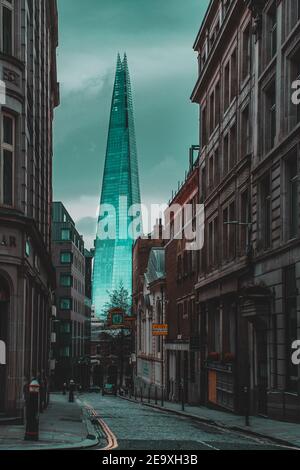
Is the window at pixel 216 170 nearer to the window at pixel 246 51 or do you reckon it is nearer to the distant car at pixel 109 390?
the window at pixel 246 51

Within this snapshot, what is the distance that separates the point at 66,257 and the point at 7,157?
344 ft

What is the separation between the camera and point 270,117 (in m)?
35.2

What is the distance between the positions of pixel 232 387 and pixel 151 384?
43619mm

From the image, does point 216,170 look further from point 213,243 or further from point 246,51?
point 246,51

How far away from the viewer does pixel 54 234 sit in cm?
13512

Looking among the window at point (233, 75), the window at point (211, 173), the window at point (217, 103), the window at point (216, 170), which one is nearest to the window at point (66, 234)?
the window at point (211, 173)

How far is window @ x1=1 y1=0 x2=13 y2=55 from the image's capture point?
91.3ft

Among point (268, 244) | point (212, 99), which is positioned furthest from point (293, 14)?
point (212, 99)

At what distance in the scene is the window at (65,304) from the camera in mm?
128250

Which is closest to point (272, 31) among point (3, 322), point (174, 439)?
point (3, 322)

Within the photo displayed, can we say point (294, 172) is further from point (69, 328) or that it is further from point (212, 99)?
point (69, 328)

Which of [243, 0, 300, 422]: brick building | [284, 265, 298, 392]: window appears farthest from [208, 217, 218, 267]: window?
[284, 265, 298, 392]: window

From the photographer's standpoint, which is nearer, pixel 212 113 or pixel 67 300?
pixel 212 113

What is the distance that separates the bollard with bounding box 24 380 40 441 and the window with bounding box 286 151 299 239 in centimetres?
1323
